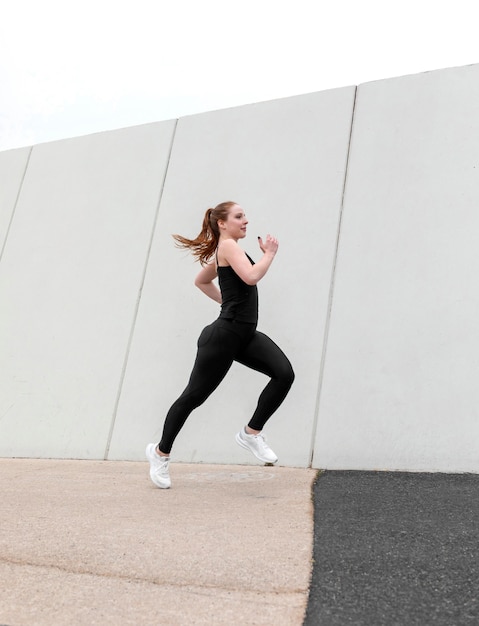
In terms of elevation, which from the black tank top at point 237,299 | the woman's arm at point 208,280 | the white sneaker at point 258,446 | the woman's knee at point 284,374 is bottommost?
the white sneaker at point 258,446

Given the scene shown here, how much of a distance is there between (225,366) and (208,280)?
0.64 meters

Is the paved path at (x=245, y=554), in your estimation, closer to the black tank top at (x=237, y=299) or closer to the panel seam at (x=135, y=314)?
the black tank top at (x=237, y=299)

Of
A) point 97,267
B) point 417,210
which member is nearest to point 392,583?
point 417,210

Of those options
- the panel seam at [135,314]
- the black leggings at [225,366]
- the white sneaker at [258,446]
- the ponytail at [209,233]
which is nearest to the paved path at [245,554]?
the white sneaker at [258,446]

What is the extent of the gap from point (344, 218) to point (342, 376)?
1107 mm

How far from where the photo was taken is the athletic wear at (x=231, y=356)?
3375mm

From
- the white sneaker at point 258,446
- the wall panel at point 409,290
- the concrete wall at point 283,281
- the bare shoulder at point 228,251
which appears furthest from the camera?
the concrete wall at point 283,281

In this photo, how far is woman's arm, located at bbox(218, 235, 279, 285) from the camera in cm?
322

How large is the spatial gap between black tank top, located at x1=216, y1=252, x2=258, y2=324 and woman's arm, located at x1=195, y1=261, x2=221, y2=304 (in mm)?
295

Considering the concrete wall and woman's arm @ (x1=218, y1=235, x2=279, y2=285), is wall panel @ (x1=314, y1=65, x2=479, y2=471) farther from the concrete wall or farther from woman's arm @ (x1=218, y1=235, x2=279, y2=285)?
woman's arm @ (x1=218, y1=235, x2=279, y2=285)

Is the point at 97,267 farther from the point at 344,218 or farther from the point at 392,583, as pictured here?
the point at 392,583

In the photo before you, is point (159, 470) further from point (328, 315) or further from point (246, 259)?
point (328, 315)

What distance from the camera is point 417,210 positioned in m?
4.34

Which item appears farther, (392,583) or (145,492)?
(145,492)
